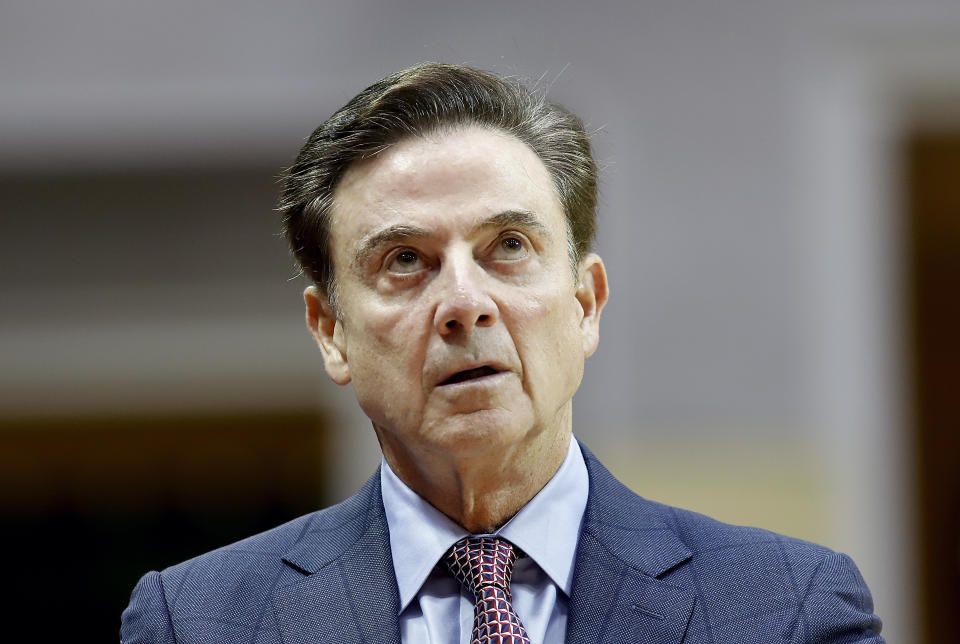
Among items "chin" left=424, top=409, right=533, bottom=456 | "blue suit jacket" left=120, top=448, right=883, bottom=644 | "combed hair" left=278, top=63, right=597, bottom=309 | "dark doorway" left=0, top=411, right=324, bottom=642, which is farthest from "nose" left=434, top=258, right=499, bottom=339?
"dark doorway" left=0, top=411, right=324, bottom=642

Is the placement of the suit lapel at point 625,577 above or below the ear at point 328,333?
below

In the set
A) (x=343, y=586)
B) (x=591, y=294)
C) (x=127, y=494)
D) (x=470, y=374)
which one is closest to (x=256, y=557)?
(x=343, y=586)

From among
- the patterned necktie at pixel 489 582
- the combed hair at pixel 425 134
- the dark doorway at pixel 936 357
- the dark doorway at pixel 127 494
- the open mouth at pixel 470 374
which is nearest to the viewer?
the patterned necktie at pixel 489 582

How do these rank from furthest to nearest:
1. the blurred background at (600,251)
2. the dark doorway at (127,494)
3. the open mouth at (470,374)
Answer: the dark doorway at (127,494) < the blurred background at (600,251) < the open mouth at (470,374)

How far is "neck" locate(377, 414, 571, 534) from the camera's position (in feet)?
6.79

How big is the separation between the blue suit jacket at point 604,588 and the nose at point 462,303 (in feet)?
1.26

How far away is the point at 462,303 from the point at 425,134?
0.33 m

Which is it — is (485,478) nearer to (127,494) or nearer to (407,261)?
(407,261)

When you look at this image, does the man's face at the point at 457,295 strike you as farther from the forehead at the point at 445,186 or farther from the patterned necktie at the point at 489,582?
the patterned necktie at the point at 489,582

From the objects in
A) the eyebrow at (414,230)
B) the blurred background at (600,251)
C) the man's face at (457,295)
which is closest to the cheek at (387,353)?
the man's face at (457,295)

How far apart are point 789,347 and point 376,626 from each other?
363 centimetres

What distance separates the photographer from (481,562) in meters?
2.02

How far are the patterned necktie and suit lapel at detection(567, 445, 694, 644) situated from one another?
0.10 m

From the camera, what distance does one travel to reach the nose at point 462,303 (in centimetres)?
199
